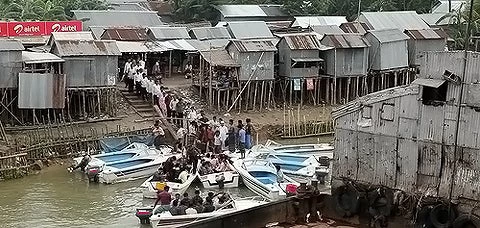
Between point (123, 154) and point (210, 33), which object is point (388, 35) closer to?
point (210, 33)

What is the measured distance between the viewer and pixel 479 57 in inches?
698

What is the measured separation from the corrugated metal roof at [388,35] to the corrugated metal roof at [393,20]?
4501 mm

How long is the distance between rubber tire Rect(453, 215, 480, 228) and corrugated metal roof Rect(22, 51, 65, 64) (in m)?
18.4

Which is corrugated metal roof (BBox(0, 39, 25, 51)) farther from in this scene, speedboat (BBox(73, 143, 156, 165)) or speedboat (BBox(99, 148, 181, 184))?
speedboat (BBox(99, 148, 181, 184))

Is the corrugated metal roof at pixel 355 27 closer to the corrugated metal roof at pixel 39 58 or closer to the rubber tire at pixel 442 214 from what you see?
the corrugated metal roof at pixel 39 58

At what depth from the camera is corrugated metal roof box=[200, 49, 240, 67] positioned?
33406 mm

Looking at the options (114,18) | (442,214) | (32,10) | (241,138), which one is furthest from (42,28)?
(442,214)

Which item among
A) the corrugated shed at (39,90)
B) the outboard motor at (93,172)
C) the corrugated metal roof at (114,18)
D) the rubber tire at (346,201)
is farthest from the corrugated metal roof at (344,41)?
the rubber tire at (346,201)

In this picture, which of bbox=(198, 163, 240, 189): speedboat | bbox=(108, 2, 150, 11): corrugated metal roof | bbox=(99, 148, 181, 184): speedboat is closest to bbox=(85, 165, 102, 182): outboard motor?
bbox=(99, 148, 181, 184): speedboat

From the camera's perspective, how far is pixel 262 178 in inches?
987

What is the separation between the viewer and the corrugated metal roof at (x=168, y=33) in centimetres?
3947

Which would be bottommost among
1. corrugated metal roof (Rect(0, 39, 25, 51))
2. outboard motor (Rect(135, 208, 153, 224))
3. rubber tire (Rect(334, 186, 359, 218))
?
outboard motor (Rect(135, 208, 153, 224))

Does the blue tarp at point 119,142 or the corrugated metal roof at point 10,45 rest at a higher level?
the corrugated metal roof at point 10,45

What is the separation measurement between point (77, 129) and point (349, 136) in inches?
547
